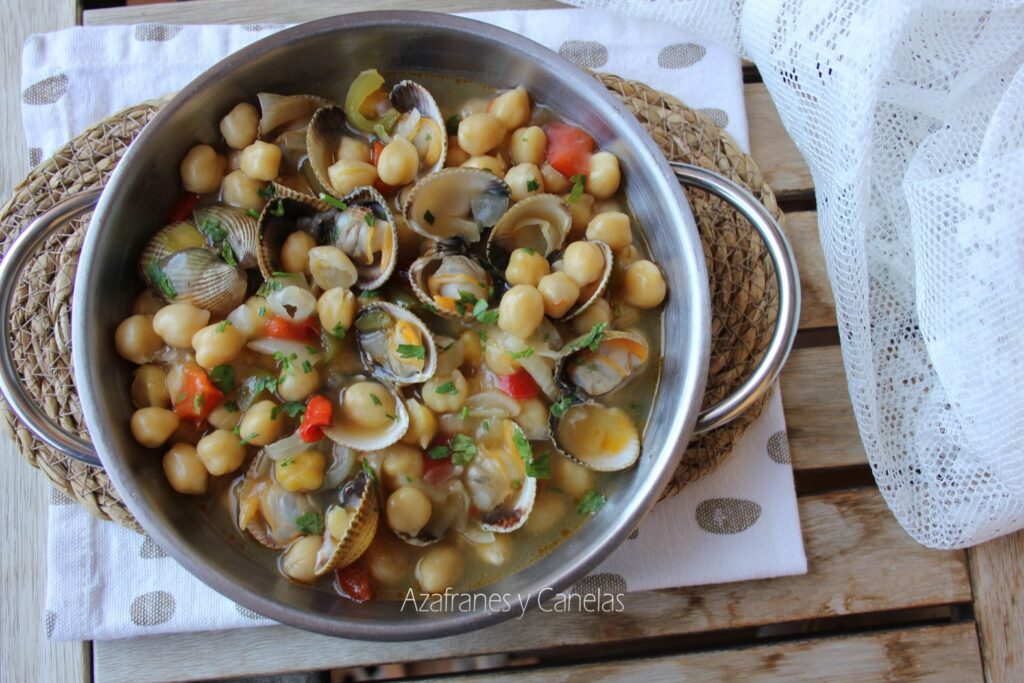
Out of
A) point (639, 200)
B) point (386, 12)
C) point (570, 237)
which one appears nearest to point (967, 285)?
point (639, 200)

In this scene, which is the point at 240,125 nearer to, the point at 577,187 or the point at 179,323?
the point at 179,323

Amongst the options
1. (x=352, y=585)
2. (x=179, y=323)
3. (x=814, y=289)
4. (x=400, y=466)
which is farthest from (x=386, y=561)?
(x=814, y=289)

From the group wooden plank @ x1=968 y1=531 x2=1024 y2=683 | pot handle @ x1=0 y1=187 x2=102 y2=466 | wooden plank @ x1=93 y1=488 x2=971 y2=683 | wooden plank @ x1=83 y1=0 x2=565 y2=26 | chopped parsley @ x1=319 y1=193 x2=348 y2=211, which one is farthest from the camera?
wooden plank @ x1=83 y1=0 x2=565 y2=26

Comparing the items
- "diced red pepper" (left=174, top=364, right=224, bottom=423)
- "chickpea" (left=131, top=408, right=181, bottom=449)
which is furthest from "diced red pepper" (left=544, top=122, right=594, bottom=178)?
"chickpea" (left=131, top=408, right=181, bottom=449)

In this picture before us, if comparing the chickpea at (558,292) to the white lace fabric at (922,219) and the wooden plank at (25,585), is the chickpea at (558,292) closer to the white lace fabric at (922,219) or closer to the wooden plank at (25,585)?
the white lace fabric at (922,219)

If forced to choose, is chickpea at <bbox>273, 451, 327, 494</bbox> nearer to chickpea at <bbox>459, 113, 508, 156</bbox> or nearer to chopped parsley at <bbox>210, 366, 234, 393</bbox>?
chopped parsley at <bbox>210, 366, 234, 393</bbox>

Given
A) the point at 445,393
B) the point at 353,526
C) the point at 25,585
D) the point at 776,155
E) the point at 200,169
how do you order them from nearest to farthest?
the point at 353,526 < the point at 445,393 < the point at 200,169 < the point at 25,585 < the point at 776,155

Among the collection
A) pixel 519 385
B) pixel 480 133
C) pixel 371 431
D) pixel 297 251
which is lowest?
pixel 371 431
